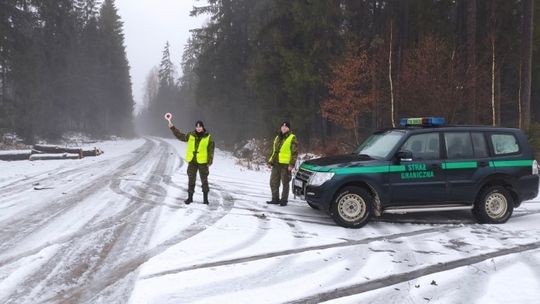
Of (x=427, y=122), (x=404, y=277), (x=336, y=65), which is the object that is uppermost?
(x=336, y=65)

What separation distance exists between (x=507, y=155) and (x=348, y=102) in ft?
35.8

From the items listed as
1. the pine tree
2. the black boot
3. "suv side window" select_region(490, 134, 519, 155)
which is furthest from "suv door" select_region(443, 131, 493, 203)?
the pine tree

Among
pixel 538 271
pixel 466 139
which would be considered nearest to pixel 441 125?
pixel 466 139

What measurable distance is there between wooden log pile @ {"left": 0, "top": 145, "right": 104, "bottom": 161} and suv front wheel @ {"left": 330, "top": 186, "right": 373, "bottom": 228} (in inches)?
721

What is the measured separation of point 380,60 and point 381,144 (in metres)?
13.0

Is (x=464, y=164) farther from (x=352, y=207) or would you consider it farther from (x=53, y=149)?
(x=53, y=149)

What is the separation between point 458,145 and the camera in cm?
805

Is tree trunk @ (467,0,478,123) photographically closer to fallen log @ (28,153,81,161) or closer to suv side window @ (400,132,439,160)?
suv side window @ (400,132,439,160)

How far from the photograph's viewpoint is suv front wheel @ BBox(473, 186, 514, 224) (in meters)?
8.05

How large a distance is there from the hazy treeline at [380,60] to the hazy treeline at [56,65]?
44.4ft

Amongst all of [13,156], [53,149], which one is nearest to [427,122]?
[13,156]

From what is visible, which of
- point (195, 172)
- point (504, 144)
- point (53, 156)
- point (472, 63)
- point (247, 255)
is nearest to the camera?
point (247, 255)

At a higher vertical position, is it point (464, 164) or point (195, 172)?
point (464, 164)

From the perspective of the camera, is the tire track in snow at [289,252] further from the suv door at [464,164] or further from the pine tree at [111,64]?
the pine tree at [111,64]
